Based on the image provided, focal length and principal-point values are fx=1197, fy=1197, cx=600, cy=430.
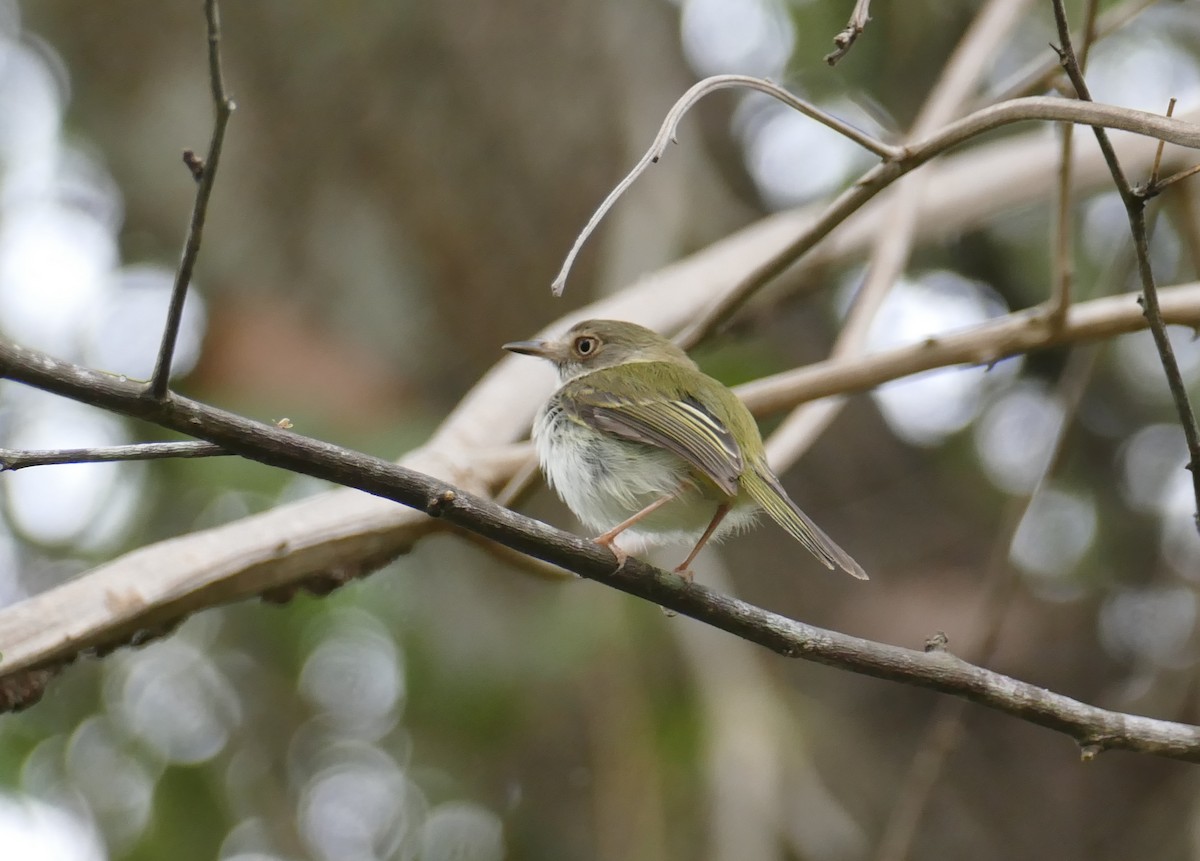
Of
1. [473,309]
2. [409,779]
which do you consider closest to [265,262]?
[473,309]

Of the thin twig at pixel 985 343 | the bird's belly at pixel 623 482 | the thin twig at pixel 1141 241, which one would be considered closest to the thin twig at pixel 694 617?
the thin twig at pixel 1141 241

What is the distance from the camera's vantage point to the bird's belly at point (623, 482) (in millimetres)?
3070

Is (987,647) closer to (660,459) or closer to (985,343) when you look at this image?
(985,343)

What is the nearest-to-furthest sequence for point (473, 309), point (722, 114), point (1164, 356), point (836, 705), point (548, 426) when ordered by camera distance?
point (1164, 356), point (548, 426), point (836, 705), point (473, 309), point (722, 114)

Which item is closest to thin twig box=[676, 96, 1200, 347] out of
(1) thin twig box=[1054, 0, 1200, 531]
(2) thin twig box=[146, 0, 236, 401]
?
(1) thin twig box=[1054, 0, 1200, 531]

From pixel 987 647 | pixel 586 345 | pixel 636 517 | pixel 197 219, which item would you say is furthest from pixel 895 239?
pixel 197 219

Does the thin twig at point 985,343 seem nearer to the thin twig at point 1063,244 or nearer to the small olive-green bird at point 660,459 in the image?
the thin twig at point 1063,244

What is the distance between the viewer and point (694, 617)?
7.12 ft

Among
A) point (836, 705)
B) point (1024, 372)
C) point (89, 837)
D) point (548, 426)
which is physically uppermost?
point (1024, 372)

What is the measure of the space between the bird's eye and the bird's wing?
46cm

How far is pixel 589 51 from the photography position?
632cm

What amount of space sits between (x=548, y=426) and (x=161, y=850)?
291cm

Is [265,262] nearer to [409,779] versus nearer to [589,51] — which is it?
[589,51]

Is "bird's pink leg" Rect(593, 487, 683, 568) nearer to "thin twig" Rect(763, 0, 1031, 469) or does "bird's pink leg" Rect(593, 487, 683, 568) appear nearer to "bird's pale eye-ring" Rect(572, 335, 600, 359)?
"thin twig" Rect(763, 0, 1031, 469)
